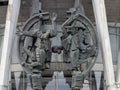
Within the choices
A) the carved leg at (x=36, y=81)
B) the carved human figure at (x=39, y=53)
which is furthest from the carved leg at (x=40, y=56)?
the carved leg at (x=36, y=81)

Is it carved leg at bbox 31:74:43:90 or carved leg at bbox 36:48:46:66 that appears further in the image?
carved leg at bbox 36:48:46:66

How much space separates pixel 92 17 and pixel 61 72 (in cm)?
532

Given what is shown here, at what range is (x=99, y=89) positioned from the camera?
34.6m

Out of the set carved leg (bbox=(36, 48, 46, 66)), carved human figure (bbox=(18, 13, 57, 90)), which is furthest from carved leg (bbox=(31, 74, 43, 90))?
carved leg (bbox=(36, 48, 46, 66))

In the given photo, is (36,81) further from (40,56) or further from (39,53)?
(39,53)

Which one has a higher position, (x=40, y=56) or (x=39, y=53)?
(x=39, y=53)

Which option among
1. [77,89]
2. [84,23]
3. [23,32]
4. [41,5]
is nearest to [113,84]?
[77,89]

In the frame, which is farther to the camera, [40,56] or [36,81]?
[40,56]

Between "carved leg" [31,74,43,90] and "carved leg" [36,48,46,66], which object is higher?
"carved leg" [36,48,46,66]

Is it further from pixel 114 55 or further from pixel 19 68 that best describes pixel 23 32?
pixel 114 55

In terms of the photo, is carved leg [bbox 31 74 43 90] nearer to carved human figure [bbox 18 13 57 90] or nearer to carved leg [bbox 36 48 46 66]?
carved human figure [bbox 18 13 57 90]

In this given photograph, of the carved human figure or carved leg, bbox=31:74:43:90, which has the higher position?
the carved human figure

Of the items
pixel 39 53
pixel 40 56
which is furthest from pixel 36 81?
pixel 39 53

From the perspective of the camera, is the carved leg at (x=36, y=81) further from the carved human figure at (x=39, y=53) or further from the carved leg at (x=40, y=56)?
the carved leg at (x=40, y=56)
